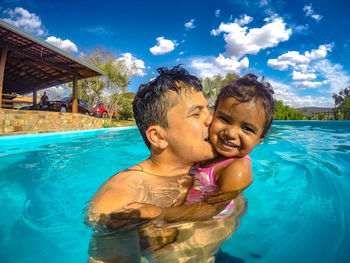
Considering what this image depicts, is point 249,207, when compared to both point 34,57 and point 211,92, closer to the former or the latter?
point 211,92

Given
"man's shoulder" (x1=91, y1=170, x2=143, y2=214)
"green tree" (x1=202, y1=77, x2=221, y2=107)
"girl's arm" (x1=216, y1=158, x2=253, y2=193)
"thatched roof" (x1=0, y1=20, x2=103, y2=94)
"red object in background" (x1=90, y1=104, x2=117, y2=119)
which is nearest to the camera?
"man's shoulder" (x1=91, y1=170, x2=143, y2=214)

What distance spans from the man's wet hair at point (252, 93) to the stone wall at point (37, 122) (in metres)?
10.1

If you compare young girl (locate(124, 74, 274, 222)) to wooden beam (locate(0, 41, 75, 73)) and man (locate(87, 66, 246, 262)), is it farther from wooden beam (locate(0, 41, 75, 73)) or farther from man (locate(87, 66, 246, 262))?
wooden beam (locate(0, 41, 75, 73))

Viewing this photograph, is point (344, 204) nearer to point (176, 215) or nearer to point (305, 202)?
point (305, 202)

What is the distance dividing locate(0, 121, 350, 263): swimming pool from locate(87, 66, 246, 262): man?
0.67m

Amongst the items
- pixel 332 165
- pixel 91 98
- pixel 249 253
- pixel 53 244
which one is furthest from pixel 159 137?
pixel 91 98

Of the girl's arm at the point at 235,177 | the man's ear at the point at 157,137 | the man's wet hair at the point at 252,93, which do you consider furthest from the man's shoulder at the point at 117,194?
the man's wet hair at the point at 252,93

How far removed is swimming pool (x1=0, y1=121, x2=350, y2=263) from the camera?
1.99 metres

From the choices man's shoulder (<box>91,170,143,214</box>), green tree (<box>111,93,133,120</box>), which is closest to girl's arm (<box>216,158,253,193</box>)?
man's shoulder (<box>91,170,143,214</box>)

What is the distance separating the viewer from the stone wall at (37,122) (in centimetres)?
895

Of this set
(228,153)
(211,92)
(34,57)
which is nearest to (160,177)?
(228,153)

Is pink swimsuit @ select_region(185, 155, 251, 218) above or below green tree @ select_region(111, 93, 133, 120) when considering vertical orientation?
below

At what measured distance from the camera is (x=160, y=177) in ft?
6.14

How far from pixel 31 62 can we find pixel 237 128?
14114 millimetres
